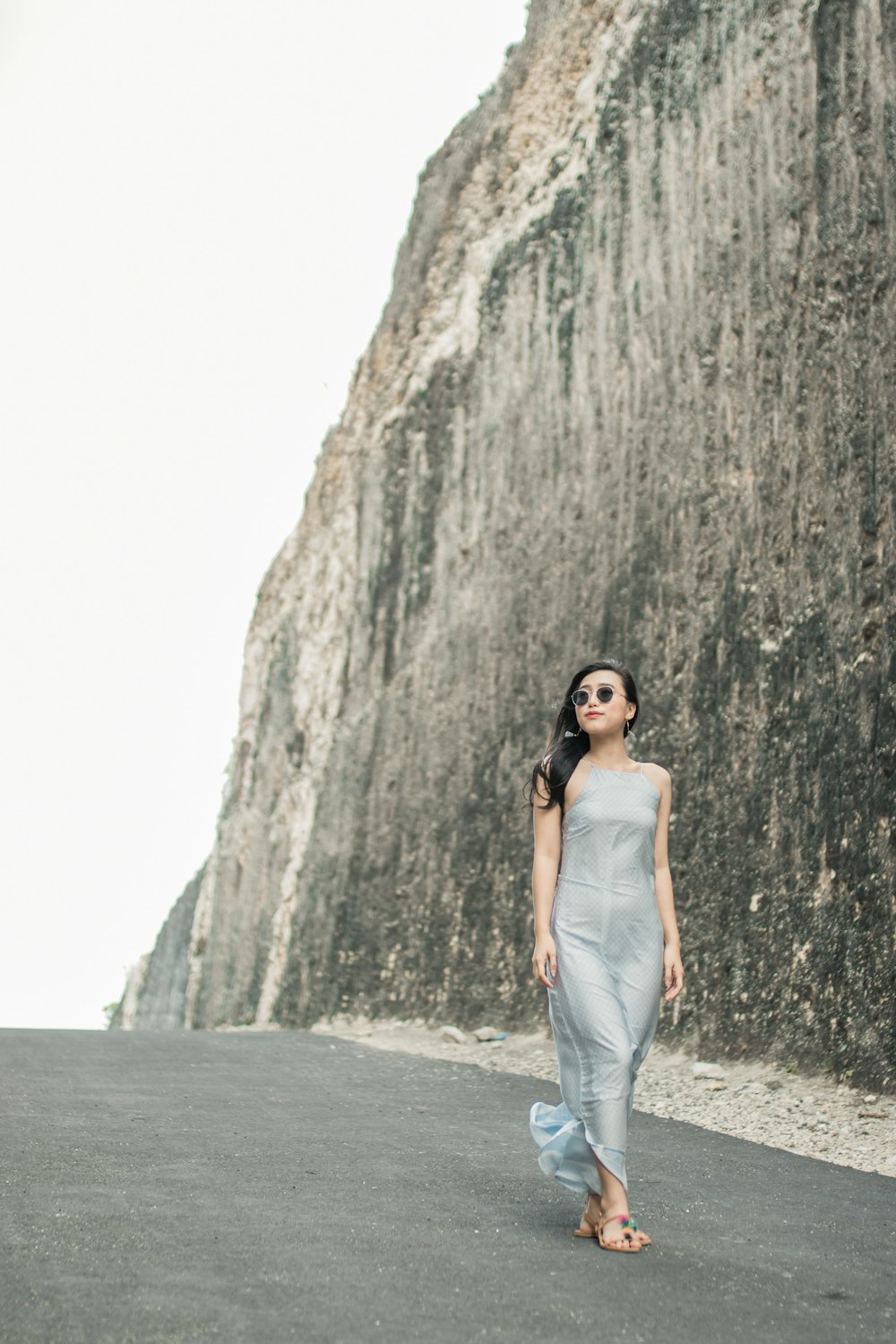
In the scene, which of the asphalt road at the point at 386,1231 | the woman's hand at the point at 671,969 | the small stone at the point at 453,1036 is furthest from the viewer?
the small stone at the point at 453,1036

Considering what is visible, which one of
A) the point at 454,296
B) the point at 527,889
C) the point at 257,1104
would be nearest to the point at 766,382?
the point at 527,889

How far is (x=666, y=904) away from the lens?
5.02m

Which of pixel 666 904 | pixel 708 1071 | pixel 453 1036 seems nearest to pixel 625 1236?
pixel 666 904

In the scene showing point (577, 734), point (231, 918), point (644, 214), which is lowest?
point (231, 918)

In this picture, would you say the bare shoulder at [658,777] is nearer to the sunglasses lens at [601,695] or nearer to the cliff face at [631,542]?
the sunglasses lens at [601,695]

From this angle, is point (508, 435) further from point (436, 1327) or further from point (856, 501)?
point (436, 1327)

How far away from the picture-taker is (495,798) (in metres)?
14.9

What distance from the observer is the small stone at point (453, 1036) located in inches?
506

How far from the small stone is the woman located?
8.13 metres

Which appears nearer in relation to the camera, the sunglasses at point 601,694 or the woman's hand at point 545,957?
the woman's hand at point 545,957

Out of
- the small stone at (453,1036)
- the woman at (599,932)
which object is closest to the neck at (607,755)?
the woman at (599,932)

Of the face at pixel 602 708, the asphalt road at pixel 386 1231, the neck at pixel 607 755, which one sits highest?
the face at pixel 602 708

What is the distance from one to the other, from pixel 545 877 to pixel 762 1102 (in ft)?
13.5

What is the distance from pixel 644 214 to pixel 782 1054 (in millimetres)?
9499
